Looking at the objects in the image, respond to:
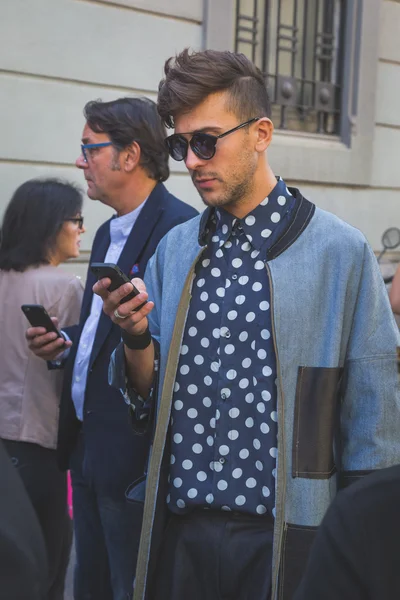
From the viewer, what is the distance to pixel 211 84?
2.87 metres

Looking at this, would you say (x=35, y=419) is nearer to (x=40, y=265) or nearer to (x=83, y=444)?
(x=83, y=444)

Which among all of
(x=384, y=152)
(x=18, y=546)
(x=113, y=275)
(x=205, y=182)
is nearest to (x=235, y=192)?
(x=205, y=182)

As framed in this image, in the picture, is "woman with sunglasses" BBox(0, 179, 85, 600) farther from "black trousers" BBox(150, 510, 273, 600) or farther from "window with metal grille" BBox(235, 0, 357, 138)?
"window with metal grille" BBox(235, 0, 357, 138)

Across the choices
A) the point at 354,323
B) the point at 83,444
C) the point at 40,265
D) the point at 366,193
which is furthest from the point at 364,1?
the point at 354,323

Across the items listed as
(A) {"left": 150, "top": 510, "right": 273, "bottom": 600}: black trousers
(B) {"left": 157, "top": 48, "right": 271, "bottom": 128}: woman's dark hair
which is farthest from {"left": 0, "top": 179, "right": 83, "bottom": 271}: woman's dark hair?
(A) {"left": 150, "top": 510, "right": 273, "bottom": 600}: black trousers

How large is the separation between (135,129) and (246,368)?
166 cm

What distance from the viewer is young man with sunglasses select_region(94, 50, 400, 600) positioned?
272 cm

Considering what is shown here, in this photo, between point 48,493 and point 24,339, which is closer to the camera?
point 48,493

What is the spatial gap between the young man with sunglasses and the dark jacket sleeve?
127cm

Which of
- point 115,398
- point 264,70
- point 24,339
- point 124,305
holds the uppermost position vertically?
point 264,70

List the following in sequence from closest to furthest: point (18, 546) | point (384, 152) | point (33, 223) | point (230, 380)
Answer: point (18, 546) < point (230, 380) < point (33, 223) < point (384, 152)

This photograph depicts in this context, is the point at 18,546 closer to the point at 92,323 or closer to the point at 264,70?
the point at 92,323

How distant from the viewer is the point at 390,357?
9.12 ft

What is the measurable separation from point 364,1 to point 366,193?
1.76 m
